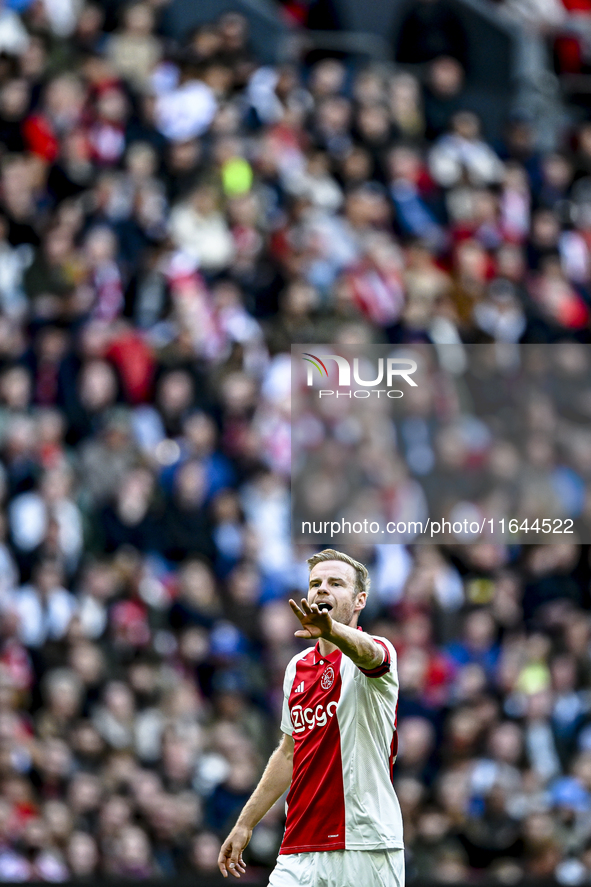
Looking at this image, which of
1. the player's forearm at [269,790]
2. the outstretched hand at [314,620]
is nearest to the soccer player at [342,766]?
the player's forearm at [269,790]

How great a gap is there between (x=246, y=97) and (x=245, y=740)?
5807mm

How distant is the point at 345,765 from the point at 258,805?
0.50 meters

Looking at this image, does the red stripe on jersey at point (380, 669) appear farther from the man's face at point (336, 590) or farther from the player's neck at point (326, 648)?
the player's neck at point (326, 648)

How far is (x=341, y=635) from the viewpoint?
5.34 metres

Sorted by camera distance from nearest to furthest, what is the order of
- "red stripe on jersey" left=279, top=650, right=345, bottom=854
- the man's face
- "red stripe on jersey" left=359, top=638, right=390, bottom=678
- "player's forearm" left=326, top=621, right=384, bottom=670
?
"player's forearm" left=326, top=621, right=384, bottom=670 → "red stripe on jersey" left=359, top=638, right=390, bottom=678 → the man's face → "red stripe on jersey" left=279, top=650, right=345, bottom=854

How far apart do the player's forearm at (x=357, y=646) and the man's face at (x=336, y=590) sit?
0.22m

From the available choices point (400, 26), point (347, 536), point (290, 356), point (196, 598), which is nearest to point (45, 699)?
point (196, 598)

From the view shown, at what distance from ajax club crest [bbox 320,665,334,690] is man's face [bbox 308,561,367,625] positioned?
0.28 m

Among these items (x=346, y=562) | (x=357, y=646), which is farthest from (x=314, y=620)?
(x=346, y=562)

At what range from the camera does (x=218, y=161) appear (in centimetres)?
1351

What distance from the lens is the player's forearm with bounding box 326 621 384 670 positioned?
17.5 feet

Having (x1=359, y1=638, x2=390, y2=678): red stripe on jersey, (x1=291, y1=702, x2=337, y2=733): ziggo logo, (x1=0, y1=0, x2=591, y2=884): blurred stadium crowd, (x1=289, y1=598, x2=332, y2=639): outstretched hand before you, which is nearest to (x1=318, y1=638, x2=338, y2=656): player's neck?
(x1=291, y1=702, x2=337, y2=733): ziggo logo

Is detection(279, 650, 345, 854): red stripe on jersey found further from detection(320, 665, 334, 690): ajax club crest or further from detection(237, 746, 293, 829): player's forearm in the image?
detection(237, 746, 293, 829): player's forearm

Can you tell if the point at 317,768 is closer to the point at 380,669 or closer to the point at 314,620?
the point at 380,669
